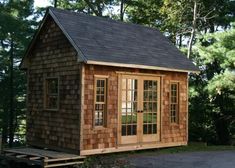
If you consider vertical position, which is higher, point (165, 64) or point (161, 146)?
point (165, 64)

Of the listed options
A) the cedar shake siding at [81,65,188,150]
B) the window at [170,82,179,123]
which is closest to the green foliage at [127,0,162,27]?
the window at [170,82,179,123]

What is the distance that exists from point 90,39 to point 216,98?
10798mm

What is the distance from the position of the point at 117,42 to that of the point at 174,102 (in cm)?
340

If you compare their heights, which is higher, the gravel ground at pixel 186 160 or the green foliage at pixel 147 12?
the green foliage at pixel 147 12

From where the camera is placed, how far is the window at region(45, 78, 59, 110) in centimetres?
1462

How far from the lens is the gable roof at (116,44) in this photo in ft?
44.0

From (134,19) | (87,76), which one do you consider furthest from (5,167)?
(134,19)

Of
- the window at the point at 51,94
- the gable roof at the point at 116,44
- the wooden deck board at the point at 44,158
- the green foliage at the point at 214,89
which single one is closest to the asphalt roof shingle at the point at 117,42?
the gable roof at the point at 116,44

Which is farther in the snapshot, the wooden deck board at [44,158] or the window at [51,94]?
the window at [51,94]

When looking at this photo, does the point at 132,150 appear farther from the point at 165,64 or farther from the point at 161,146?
the point at 165,64

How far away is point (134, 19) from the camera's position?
29641mm

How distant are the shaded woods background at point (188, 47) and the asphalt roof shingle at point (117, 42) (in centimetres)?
396

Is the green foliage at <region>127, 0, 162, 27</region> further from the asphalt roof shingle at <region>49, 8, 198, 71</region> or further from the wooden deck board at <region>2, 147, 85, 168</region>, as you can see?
the wooden deck board at <region>2, 147, 85, 168</region>

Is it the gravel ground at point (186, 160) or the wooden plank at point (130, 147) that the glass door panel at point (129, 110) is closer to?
the wooden plank at point (130, 147)
